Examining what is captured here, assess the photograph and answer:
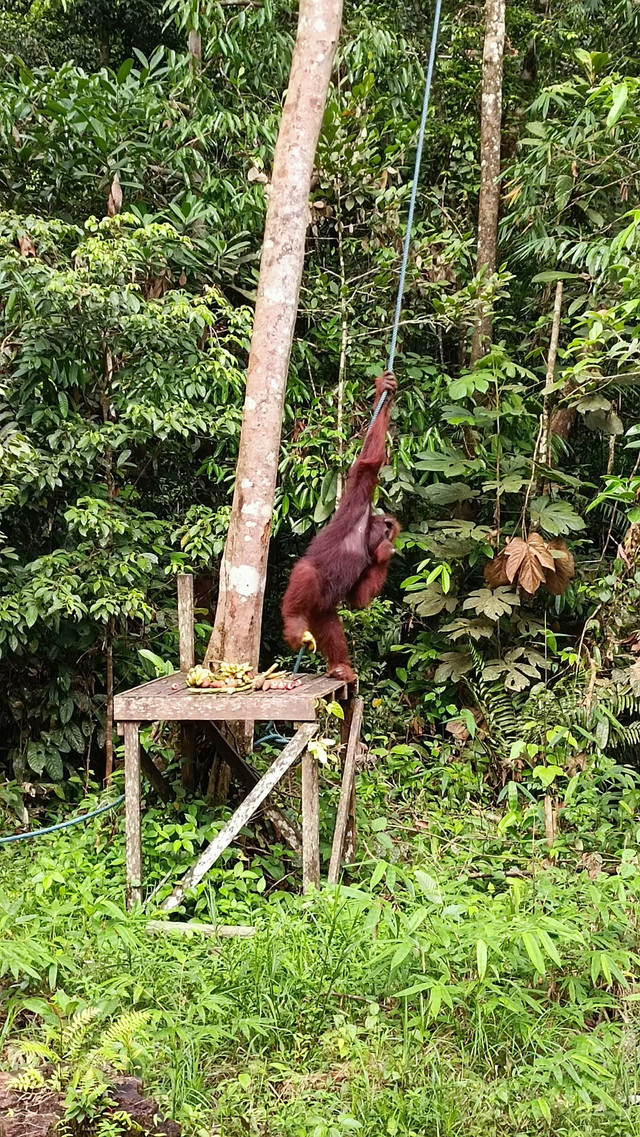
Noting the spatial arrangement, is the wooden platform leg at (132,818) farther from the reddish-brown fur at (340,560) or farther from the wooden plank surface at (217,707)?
the reddish-brown fur at (340,560)

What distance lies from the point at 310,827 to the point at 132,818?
70cm

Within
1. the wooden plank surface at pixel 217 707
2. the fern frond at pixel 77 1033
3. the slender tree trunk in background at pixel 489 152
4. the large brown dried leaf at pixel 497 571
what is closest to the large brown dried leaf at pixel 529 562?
the large brown dried leaf at pixel 497 571

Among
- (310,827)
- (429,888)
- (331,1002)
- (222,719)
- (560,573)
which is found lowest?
(331,1002)

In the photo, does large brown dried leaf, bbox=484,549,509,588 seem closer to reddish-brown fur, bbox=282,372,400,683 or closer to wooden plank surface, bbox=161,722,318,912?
reddish-brown fur, bbox=282,372,400,683

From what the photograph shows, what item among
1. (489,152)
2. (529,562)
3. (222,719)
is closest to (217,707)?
(222,719)

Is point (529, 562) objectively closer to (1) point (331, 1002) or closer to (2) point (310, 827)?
(2) point (310, 827)

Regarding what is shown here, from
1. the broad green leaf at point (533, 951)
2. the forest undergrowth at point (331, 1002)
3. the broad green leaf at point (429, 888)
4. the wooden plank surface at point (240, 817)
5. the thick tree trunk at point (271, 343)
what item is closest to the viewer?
the forest undergrowth at point (331, 1002)

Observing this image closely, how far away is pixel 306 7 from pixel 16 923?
3876 millimetres

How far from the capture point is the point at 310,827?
368cm

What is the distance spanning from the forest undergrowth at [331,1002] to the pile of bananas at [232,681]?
658mm

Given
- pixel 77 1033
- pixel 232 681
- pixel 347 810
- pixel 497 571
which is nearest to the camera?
pixel 77 1033

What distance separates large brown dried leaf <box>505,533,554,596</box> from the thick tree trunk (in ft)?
7.17

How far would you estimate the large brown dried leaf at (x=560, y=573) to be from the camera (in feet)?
18.9

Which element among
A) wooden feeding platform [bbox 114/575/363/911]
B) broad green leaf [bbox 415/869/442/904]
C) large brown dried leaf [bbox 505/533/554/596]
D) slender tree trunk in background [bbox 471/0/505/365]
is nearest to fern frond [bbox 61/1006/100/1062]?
wooden feeding platform [bbox 114/575/363/911]
